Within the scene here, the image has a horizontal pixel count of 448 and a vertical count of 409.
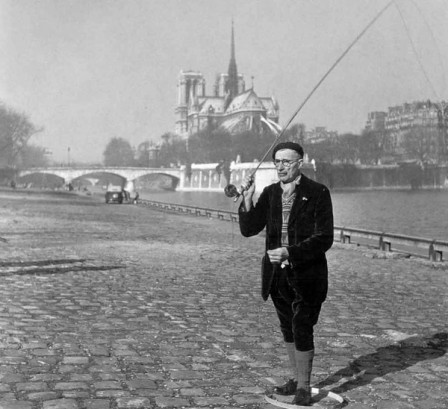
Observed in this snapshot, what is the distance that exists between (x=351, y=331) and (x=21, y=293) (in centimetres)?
393

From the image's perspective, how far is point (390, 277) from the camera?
432 inches

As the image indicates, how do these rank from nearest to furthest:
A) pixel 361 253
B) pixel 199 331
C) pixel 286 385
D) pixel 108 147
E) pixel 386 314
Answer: pixel 286 385, pixel 199 331, pixel 386 314, pixel 361 253, pixel 108 147

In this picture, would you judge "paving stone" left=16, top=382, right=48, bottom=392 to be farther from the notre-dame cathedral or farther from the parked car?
the notre-dame cathedral

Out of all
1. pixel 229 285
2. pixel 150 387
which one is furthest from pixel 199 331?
pixel 229 285

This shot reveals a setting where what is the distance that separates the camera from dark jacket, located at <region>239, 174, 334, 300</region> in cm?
401

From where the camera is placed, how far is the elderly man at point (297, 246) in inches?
159

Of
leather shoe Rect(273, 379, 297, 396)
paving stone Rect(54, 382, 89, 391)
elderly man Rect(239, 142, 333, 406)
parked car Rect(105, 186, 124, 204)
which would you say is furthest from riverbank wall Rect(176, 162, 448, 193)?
elderly man Rect(239, 142, 333, 406)

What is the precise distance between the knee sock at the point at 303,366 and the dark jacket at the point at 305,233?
0.41m

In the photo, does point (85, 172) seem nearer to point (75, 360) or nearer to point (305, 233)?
point (75, 360)

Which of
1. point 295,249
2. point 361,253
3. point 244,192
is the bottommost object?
point 361,253

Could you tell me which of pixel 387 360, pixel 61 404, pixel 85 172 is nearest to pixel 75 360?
pixel 61 404

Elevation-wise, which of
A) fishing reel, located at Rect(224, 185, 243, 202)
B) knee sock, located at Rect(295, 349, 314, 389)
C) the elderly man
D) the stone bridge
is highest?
the stone bridge

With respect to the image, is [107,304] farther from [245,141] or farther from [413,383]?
[245,141]

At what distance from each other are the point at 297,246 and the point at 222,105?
569 ft
